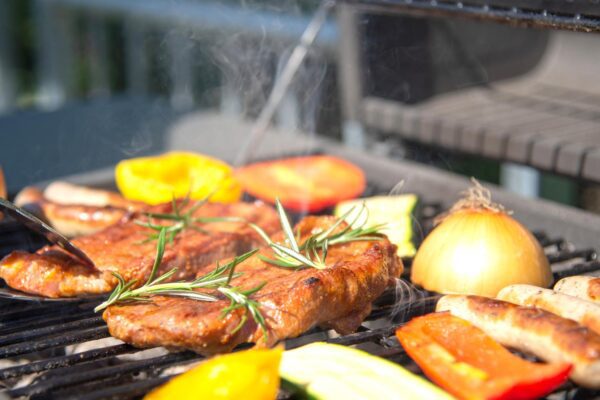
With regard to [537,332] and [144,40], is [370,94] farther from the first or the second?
[144,40]

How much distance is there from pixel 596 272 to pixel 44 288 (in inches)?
83.4

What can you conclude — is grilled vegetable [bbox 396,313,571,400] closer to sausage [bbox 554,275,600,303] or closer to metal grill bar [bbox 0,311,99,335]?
sausage [bbox 554,275,600,303]

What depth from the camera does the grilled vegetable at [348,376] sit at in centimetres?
188

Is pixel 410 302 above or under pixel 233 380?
under

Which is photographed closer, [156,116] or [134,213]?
[134,213]

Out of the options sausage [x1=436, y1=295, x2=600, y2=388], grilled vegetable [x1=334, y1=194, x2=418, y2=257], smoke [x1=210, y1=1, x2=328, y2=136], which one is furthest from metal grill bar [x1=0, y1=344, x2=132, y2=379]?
smoke [x1=210, y1=1, x2=328, y2=136]

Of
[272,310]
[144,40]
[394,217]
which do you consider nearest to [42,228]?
[272,310]

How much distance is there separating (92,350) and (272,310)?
56 centimetres

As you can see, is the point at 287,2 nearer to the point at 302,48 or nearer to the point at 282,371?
the point at 302,48

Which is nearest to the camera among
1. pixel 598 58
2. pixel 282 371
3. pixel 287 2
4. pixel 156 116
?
pixel 282 371

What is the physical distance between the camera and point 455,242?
2.69 meters

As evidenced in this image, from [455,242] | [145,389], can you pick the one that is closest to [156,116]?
[455,242]

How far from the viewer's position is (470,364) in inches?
78.3

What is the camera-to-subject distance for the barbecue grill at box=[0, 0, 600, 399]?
2.23 meters
